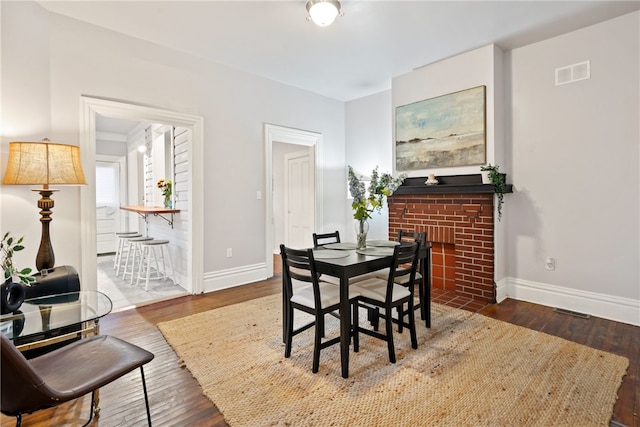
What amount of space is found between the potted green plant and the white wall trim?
3.07 metres

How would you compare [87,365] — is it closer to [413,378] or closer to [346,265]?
[346,265]

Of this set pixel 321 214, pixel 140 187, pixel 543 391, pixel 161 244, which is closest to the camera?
pixel 543 391

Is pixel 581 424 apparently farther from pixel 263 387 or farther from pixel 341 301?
pixel 263 387

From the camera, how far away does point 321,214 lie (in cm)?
539

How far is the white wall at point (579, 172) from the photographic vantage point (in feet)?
9.84

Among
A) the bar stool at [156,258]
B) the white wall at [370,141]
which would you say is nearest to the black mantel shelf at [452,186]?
the white wall at [370,141]

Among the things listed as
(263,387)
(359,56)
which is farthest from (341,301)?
(359,56)

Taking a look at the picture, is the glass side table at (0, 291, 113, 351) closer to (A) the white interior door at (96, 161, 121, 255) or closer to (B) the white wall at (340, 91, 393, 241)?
(B) the white wall at (340, 91, 393, 241)

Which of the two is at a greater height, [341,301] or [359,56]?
[359,56]

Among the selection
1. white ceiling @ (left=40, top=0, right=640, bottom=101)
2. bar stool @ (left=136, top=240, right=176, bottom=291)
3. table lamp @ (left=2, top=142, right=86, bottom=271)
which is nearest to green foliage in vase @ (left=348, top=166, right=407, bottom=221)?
white ceiling @ (left=40, top=0, right=640, bottom=101)

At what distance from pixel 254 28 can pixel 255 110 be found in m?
1.32

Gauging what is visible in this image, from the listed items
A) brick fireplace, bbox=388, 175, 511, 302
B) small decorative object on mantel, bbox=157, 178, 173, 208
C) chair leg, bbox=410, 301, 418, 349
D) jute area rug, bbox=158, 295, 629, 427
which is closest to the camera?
jute area rug, bbox=158, 295, 629, 427

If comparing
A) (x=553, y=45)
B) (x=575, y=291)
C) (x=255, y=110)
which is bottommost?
(x=575, y=291)

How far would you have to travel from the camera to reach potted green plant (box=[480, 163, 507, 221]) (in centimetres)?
347
